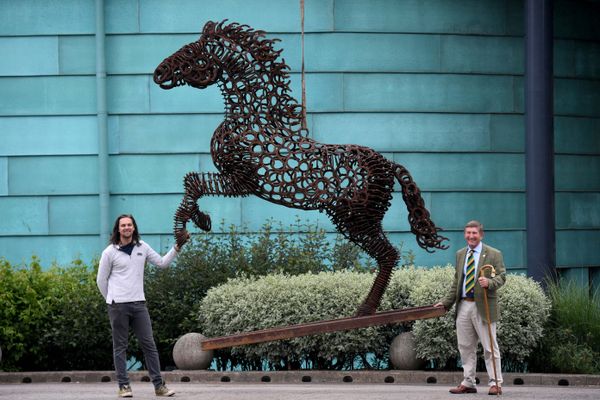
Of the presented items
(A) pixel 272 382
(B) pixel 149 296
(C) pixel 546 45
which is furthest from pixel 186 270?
(C) pixel 546 45

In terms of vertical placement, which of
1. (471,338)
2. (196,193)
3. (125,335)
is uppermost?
(196,193)

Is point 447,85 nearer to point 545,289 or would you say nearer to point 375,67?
point 375,67

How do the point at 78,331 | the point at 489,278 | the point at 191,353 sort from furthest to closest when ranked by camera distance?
the point at 78,331, the point at 191,353, the point at 489,278

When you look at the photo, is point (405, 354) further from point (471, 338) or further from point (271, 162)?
point (271, 162)

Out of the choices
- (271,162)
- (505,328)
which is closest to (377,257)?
(271,162)

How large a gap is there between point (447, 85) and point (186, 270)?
612cm

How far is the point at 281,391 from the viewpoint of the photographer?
12828 mm

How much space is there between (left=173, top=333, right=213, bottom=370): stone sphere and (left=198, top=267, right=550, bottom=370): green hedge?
15.9 inches

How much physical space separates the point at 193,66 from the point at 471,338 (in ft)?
14.7

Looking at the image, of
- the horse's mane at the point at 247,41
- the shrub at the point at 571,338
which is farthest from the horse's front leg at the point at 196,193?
the shrub at the point at 571,338

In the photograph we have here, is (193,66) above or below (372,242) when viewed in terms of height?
above

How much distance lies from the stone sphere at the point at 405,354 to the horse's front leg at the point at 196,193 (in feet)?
9.62

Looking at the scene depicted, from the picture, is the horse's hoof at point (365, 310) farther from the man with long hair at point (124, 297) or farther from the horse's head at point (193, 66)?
the horse's head at point (193, 66)

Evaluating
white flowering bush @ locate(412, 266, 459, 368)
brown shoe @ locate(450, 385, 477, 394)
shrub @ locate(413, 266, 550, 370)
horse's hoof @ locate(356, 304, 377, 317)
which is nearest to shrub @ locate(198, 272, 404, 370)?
white flowering bush @ locate(412, 266, 459, 368)
